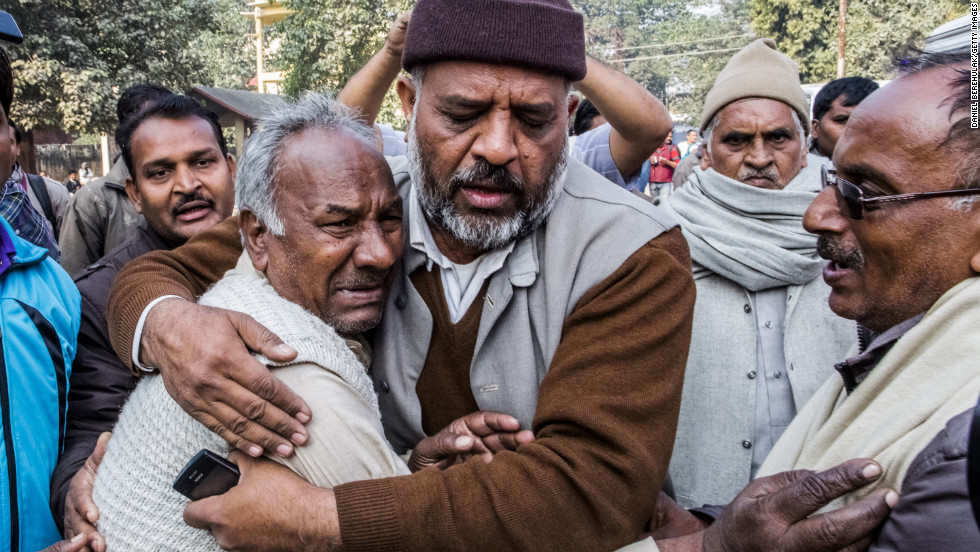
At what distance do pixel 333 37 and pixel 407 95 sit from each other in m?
22.3

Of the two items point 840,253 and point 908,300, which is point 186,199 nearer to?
point 840,253

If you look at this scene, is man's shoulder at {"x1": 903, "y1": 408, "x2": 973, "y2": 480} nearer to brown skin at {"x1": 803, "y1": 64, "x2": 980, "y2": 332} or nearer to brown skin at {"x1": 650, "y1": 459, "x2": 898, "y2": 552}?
brown skin at {"x1": 650, "y1": 459, "x2": 898, "y2": 552}

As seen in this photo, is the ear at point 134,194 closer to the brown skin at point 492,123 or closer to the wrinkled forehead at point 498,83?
the brown skin at point 492,123

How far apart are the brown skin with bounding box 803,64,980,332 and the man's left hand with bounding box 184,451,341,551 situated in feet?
5.29

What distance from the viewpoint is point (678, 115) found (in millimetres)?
60344

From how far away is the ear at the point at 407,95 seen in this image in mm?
2631

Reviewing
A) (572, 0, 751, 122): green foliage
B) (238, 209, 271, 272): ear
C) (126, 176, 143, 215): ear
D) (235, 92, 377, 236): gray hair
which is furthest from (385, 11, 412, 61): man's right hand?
(572, 0, 751, 122): green foliage

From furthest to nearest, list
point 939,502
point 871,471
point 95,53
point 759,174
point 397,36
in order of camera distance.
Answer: point 95,53 → point 759,174 → point 397,36 → point 871,471 → point 939,502

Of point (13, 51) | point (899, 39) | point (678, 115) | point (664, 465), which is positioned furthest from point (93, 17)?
point (678, 115)

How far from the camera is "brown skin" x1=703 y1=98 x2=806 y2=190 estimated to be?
3.65 m

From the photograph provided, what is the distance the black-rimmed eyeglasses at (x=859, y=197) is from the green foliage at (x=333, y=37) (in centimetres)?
A: 2092

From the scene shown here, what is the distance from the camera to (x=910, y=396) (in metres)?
1.78

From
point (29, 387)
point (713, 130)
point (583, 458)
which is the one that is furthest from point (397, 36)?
point (583, 458)

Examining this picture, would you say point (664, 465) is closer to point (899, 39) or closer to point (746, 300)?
point (746, 300)
